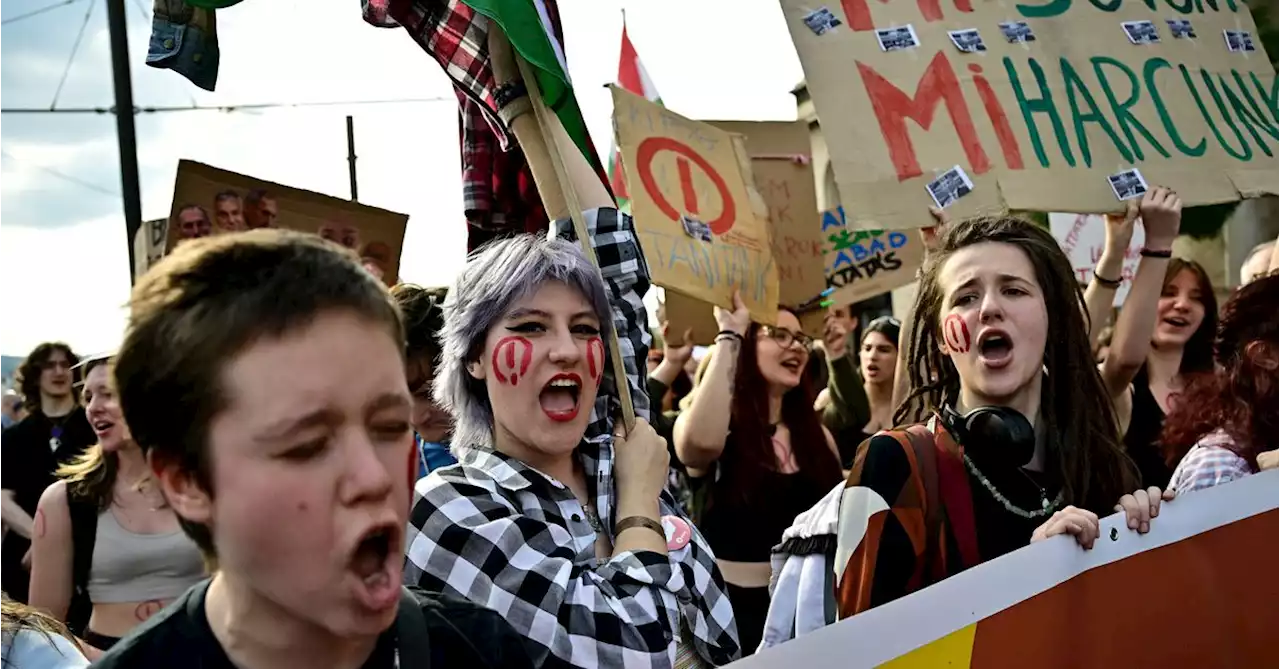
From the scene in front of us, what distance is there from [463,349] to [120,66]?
470 cm

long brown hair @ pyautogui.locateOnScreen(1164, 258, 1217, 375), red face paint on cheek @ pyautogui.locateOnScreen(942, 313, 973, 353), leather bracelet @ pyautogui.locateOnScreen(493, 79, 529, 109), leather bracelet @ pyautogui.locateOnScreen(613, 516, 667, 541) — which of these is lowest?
long brown hair @ pyautogui.locateOnScreen(1164, 258, 1217, 375)

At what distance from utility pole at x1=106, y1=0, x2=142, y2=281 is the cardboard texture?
3.08 m

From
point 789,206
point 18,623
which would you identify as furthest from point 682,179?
point 18,623

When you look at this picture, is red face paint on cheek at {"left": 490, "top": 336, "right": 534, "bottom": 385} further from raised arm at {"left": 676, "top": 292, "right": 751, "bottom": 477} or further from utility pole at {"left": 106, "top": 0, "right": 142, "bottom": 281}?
utility pole at {"left": 106, "top": 0, "right": 142, "bottom": 281}

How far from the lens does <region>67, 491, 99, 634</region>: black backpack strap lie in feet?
10.9

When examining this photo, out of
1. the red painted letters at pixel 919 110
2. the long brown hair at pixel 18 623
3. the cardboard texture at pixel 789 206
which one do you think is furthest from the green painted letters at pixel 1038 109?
the long brown hair at pixel 18 623

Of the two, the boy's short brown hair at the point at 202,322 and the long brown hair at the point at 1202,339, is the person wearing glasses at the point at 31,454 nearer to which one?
the boy's short brown hair at the point at 202,322

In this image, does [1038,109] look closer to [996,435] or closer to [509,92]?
[996,435]

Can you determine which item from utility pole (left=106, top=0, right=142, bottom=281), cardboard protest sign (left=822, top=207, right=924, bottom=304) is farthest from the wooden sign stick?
utility pole (left=106, top=0, right=142, bottom=281)

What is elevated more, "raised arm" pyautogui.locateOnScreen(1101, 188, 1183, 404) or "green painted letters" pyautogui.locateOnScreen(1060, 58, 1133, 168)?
"green painted letters" pyautogui.locateOnScreen(1060, 58, 1133, 168)

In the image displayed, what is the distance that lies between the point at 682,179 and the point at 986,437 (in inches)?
Answer: 59.9

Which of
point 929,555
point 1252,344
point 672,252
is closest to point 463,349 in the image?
point 929,555

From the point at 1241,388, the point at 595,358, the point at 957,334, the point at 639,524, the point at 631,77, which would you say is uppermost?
the point at 631,77

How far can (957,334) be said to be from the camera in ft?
7.86
